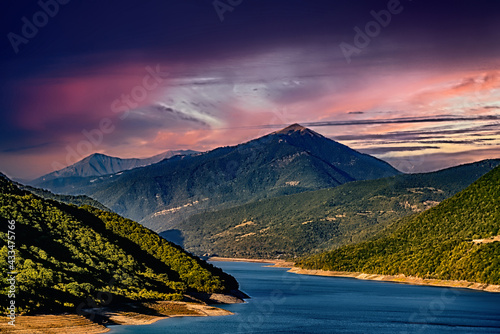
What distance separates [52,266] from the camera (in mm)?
119562

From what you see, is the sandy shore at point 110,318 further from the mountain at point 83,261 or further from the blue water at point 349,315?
the blue water at point 349,315

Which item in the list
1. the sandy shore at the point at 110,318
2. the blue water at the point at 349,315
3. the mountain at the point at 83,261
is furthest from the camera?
the blue water at the point at 349,315

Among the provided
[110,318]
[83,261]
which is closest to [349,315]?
[110,318]

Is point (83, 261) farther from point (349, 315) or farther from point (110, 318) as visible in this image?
point (349, 315)

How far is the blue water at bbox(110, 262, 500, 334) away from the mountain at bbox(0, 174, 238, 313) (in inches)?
426

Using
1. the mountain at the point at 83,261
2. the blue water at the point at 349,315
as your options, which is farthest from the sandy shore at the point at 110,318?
the blue water at the point at 349,315

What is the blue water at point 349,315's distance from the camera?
386 ft

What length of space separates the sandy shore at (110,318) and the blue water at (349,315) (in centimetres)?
343

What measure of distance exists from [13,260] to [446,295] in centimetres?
13197

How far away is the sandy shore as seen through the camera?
3718 inches

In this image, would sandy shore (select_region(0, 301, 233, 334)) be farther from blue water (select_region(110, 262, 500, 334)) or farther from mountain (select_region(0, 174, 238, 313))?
blue water (select_region(110, 262, 500, 334))

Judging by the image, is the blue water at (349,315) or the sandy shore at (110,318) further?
the blue water at (349,315)

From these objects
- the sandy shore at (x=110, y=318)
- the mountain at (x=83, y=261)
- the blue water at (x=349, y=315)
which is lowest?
the blue water at (x=349, y=315)

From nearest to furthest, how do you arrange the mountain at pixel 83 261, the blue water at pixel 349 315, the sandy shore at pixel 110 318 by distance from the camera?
1. the sandy shore at pixel 110 318
2. the mountain at pixel 83 261
3. the blue water at pixel 349 315
